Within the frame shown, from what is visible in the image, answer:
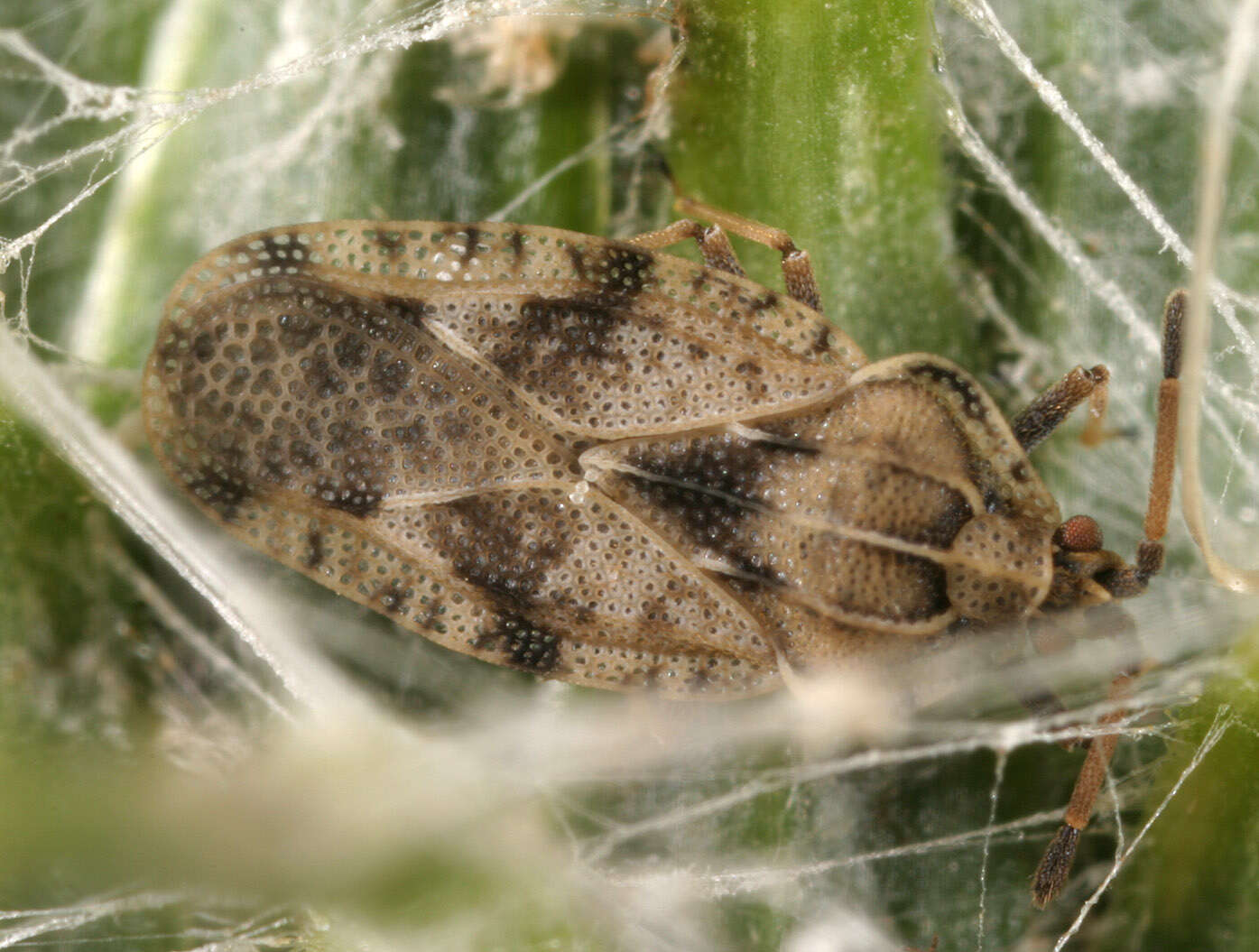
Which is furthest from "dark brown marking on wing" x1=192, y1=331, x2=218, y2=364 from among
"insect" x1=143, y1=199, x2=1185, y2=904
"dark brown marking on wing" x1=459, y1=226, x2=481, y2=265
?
"dark brown marking on wing" x1=459, y1=226, x2=481, y2=265

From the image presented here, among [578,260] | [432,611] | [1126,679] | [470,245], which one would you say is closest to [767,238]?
[578,260]

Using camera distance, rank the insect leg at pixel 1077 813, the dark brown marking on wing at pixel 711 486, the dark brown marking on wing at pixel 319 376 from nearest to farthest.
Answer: the insect leg at pixel 1077 813 → the dark brown marking on wing at pixel 319 376 → the dark brown marking on wing at pixel 711 486

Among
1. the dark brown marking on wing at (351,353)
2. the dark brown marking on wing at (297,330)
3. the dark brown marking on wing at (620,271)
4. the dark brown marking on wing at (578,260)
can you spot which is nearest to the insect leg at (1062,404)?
the dark brown marking on wing at (620,271)

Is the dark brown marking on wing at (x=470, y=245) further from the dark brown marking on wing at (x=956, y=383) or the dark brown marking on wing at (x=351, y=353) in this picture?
the dark brown marking on wing at (x=956, y=383)

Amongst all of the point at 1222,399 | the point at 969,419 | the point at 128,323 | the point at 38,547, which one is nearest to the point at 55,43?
the point at 128,323

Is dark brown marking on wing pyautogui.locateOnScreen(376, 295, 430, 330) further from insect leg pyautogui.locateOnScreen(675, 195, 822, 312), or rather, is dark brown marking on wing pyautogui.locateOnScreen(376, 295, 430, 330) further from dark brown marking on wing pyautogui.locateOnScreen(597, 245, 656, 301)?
insect leg pyautogui.locateOnScreen(675, 195, 822, 312)

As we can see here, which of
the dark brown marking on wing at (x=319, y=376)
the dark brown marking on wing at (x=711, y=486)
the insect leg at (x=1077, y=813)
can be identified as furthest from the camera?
the dark brown marking on wing at (x=711, y=486)

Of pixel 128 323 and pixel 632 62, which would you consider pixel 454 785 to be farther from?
pixel 632 62

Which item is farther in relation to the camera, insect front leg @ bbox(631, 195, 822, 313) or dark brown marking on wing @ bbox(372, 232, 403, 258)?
dark brown marking on wing @ bbox(372, 232, 403, 258)
